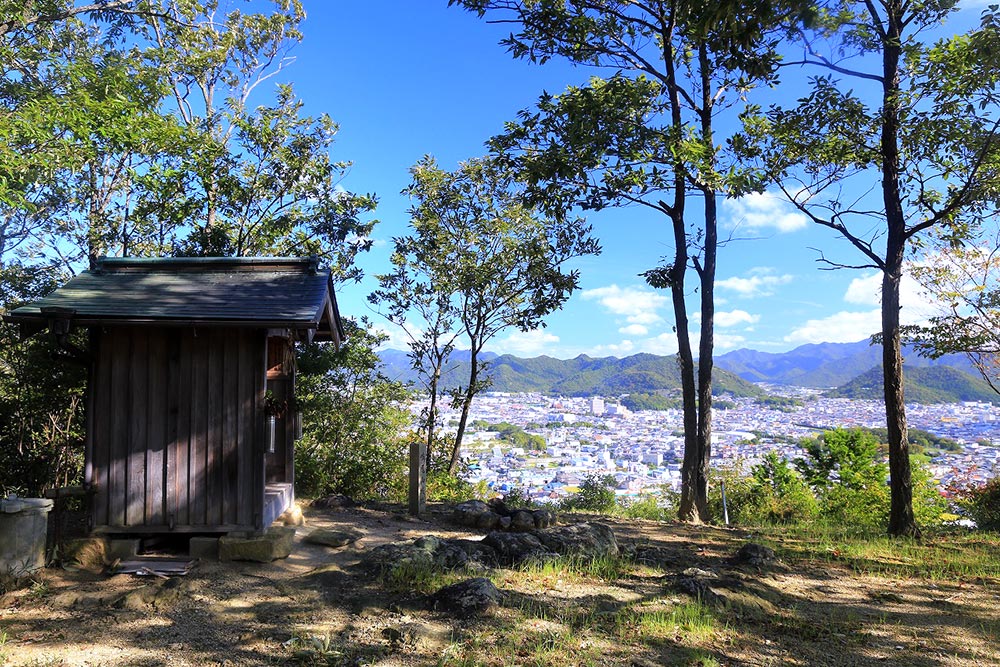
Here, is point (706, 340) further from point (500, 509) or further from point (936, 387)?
point (936, 387)

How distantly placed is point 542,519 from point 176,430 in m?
5.27

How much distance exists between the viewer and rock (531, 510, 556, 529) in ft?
28.9

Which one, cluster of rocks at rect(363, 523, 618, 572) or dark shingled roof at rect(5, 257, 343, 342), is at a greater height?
dark shingled roof at rect(5, 257, 343, 342)

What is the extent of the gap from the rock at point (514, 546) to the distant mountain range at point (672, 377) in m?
7.11

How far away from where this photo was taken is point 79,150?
1128 centimetres

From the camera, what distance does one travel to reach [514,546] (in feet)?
22.6

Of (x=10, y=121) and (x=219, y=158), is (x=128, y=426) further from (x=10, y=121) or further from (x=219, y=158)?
(x=219, y=158)

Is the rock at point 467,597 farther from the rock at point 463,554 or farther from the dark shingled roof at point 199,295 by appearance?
the dark shingled roof at point 199,295

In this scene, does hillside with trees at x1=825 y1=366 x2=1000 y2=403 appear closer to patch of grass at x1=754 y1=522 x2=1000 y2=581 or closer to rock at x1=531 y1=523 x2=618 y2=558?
patch of grass at x1=754 y1=522 x2=1000 y2=581

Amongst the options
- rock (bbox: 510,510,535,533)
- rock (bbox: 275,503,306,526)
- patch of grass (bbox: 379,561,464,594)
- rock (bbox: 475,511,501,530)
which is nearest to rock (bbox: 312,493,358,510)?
rock (bbox: 275,503,306,526)

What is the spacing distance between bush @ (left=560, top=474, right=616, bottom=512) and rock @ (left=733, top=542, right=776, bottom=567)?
5342mm

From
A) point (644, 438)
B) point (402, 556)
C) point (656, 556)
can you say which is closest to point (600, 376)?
point (644, 438)

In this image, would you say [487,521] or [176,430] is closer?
[176,430]

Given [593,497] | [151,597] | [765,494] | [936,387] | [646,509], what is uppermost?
[936,387]
